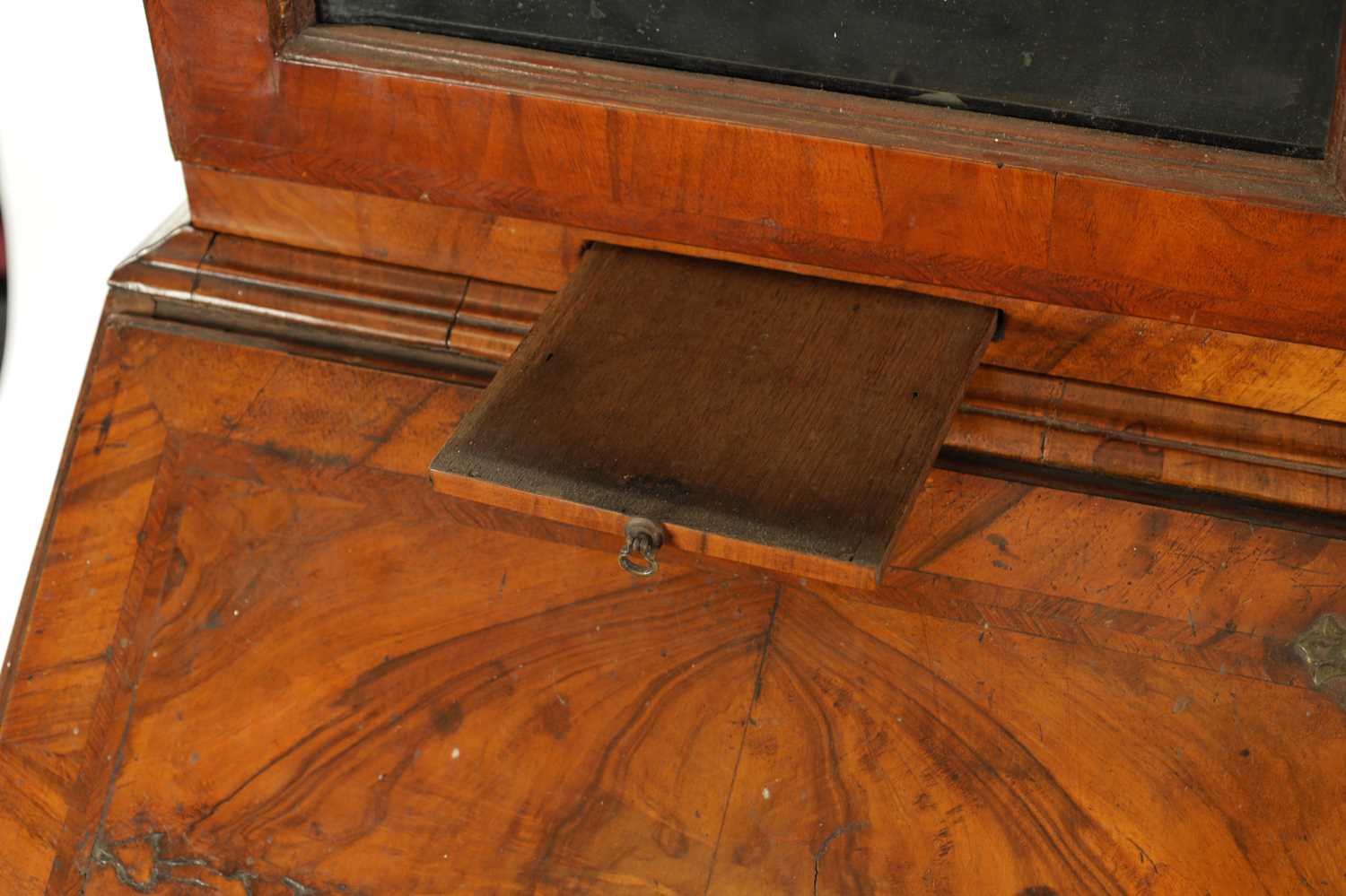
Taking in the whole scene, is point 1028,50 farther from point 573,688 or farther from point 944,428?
point 573,688

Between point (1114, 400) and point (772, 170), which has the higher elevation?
point (772, 170)

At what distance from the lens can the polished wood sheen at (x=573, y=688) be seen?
91 centimetres

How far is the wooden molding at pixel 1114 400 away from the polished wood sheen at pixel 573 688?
25 mm

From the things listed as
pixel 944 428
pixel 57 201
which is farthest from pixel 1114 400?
pixel 57 201

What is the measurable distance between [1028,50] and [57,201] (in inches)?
33.5

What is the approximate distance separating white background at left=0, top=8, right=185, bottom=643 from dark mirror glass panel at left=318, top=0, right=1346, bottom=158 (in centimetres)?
46

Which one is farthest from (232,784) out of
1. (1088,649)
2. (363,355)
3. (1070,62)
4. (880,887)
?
(1070,62)

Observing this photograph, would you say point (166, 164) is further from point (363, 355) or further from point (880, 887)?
point (880, 887)

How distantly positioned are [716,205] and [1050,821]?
43 cm

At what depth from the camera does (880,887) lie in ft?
2.98

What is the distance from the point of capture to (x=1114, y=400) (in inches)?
37.3

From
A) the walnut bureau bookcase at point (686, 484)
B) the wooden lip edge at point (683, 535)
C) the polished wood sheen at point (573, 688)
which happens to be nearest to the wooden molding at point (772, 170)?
the walnut bureau bookcase at point (686, 484)

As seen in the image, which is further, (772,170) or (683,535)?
(772,170)

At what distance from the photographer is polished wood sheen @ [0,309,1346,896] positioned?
2.97ft
